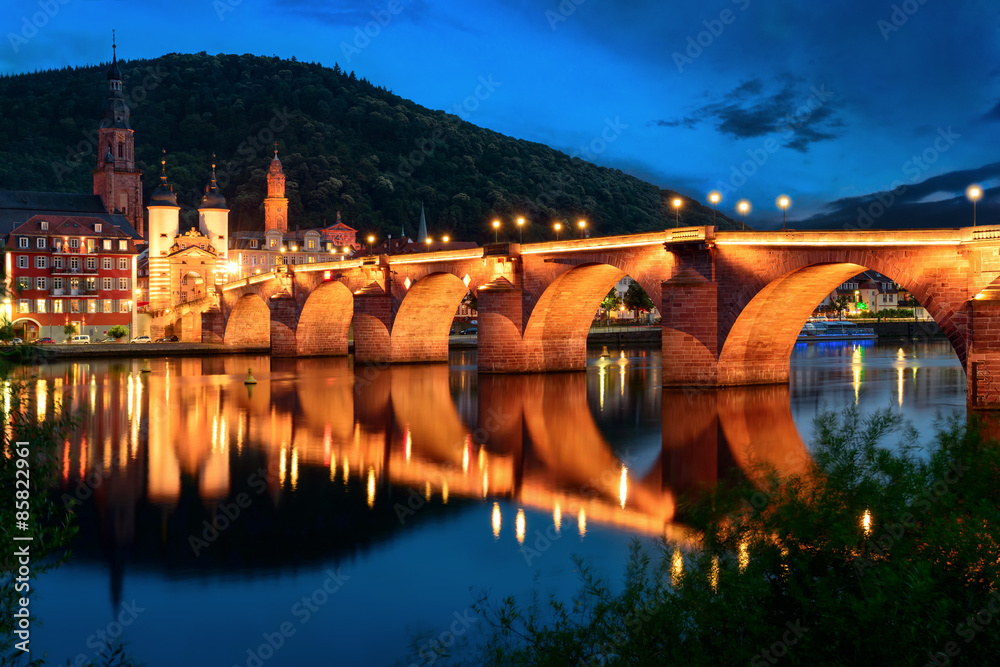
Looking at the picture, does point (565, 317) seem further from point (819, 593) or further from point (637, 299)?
point (637, 299)

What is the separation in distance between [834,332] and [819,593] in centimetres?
9427

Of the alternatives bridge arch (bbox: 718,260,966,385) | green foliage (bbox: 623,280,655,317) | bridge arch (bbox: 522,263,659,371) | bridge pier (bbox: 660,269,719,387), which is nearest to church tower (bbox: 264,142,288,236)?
green foliage (bbox: 623,280,655,317)

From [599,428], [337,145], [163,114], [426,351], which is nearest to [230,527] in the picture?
[599,428]

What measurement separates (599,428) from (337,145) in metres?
109

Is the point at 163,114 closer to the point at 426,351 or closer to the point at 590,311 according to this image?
the point at 426,351

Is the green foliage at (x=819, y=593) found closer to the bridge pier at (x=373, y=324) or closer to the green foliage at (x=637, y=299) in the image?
the bridge pier at (x=373, y=324)

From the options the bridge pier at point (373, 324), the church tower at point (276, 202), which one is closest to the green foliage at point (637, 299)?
the church tower at point (276, 202)

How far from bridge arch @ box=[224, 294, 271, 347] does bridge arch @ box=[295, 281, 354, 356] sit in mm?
10160

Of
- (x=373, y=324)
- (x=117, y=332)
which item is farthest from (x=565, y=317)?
Answer: (x=117, y=332)

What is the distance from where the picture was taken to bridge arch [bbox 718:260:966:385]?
31.8m

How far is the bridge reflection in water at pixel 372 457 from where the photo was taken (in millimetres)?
15508

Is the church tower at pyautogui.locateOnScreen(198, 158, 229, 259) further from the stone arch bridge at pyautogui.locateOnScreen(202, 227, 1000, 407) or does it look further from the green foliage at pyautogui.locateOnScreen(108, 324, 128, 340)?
the stone arch bridge at pyautogui.locateOnScreen(202, 227, 1000, 407)

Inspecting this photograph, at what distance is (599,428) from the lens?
88.9 feet

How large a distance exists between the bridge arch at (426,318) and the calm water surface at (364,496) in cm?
1246
